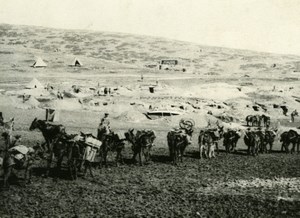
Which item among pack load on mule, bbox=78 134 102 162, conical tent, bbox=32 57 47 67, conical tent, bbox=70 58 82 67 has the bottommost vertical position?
pack load on mule, bbox=78 134 102 162

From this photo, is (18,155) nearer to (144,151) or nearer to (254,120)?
(144,151)

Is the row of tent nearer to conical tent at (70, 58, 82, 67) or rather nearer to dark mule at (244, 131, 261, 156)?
conical tent at (70, 58, 82, 67)

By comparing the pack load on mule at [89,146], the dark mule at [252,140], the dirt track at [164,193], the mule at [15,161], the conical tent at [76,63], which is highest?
the conical tent at [76,63]

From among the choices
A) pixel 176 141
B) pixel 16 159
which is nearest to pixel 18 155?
pixel 16 159

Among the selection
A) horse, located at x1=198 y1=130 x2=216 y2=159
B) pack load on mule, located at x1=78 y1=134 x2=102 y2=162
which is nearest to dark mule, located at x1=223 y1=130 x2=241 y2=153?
horse, located at x1=198 y1=130 x2=216 y2=159

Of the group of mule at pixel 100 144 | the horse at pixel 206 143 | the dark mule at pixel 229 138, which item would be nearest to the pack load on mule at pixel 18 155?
the group of mule at pixel 100 144

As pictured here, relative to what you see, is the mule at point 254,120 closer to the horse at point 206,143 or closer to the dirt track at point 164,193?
the horse at point 206,143
